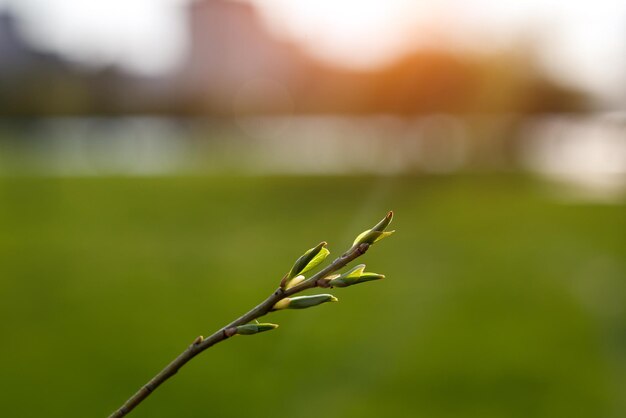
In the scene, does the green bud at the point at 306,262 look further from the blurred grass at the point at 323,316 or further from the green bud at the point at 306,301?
the blurred grass at the point at 323,316

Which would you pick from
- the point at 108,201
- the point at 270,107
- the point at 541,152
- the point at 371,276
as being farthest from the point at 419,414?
the point at 541,152

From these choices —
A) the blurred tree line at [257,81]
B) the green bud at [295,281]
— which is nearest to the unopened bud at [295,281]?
the green bud at [295,281]

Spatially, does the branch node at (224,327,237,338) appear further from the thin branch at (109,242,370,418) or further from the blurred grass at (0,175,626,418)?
the blurred grass at (0,175,626,418)

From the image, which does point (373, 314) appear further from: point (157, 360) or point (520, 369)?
point (157, 360)

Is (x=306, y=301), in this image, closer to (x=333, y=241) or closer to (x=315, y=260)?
(x=315, y=260)

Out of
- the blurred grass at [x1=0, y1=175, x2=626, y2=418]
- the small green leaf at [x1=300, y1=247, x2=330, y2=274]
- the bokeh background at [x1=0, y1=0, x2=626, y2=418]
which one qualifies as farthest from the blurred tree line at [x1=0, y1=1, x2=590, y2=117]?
the small green leaf at [x1=300, y1=247, x2=330, y2=274]

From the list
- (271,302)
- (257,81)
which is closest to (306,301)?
(271,302)
